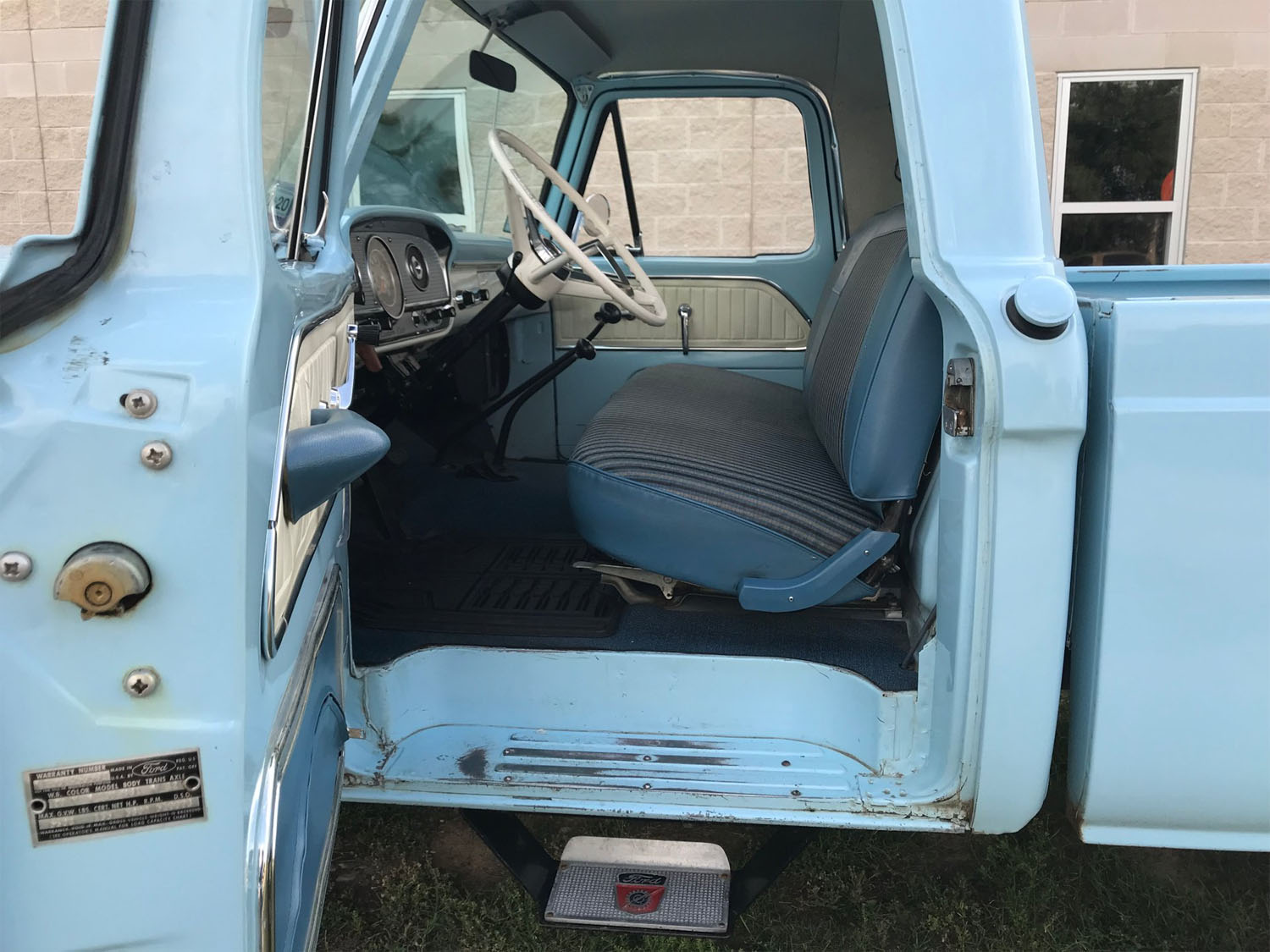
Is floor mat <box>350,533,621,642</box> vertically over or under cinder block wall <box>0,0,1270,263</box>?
under

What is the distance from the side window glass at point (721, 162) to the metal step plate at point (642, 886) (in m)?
2.00

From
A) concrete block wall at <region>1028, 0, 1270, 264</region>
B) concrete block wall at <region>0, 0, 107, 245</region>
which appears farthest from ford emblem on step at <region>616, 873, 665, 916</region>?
concrete block wall at <region>1028, 0, 1270, 264</region>

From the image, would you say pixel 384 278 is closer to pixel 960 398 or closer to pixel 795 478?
pixel 795 478

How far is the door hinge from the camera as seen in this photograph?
1264mm

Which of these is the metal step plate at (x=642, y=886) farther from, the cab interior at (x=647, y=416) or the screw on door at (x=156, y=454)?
the screw on door at (x=156, y=454)

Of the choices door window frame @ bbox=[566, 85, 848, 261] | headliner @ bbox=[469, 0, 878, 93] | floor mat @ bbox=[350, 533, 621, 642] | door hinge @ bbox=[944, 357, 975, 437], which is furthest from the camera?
door window frame @ bbox=[566, 85, 848, 261]

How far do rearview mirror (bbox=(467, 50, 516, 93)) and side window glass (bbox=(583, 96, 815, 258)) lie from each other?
468mm

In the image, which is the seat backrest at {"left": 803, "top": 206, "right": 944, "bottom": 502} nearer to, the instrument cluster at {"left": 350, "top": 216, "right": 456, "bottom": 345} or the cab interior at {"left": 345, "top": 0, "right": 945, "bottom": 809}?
the cab interior at {"left": 345, "top": 0, "right": 945, "bottom": 809}

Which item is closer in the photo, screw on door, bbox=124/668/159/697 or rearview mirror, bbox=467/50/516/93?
screw on door, bbox=124/668/159/697

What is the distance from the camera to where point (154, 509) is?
932mm

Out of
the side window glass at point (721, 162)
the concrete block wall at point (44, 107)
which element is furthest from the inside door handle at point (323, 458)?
the side window glass at point (721, 162)

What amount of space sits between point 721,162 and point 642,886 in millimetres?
2806

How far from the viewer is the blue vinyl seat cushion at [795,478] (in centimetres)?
148

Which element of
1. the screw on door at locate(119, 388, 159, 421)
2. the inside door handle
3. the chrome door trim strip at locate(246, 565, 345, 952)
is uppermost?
the screw on door at locate(119, 388, 159, 421)
